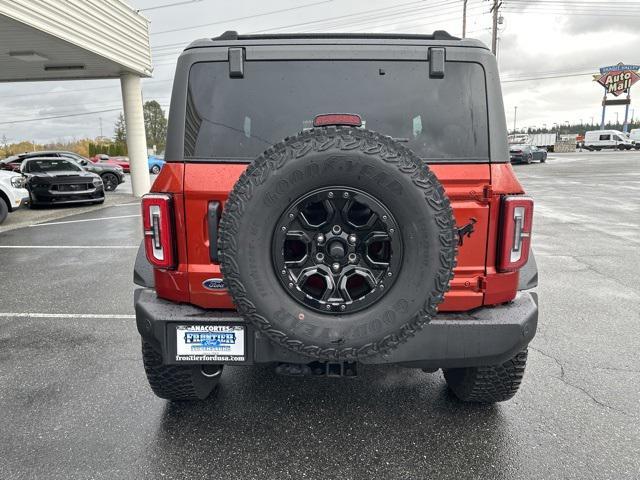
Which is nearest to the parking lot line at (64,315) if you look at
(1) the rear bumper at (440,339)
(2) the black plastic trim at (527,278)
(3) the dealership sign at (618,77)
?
(1) the rear bumper at (440,339)

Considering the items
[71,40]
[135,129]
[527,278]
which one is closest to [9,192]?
[71,40]

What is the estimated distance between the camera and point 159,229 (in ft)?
7.86

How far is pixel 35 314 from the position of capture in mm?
4762

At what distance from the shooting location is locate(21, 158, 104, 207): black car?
1330 centimetres

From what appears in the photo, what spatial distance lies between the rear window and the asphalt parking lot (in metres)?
1.56

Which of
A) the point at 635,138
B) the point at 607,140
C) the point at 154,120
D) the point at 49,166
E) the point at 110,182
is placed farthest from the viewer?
the point at 154,120

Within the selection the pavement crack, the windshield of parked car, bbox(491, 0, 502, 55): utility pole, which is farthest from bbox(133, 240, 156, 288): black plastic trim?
bbox(491, 0, 502, 55): utility pole

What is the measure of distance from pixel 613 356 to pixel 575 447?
1.46 meters

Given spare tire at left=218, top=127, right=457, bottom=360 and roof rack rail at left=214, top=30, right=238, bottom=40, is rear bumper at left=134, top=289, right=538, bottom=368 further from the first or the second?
roof rack rail at left=214, top=30, right=238, bottom=40

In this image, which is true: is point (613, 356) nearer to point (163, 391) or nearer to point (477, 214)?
point (477, 214)

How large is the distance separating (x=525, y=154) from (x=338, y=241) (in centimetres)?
3508

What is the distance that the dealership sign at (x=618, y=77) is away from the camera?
62.6 metres

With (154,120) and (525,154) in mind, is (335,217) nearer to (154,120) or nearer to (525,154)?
(525,154)

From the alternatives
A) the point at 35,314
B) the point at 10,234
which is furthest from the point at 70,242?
the point at 35,314
